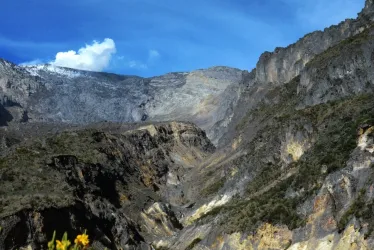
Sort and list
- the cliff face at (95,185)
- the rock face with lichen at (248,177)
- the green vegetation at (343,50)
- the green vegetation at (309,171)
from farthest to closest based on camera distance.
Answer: the green vegetation at (343,50) → the cliff face at (95,185) → the green vegetation at (309,171) → the rock face with lichen at (248,177)

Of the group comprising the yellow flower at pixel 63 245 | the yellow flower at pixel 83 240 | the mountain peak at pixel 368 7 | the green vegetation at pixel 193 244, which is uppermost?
the mountain peak at pixel 368 7

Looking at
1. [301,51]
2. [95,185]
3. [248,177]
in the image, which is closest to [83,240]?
[248,177]

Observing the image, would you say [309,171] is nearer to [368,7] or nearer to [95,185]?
[95,185]

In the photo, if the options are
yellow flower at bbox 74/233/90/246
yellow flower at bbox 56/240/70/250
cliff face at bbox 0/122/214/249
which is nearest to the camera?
yellow flower at bbox 74/233/90/246

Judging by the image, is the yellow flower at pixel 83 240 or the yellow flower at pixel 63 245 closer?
the yellow flower at pixel 83 240

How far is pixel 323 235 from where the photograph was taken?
52312 millimetres

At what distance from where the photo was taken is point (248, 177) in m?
99.8

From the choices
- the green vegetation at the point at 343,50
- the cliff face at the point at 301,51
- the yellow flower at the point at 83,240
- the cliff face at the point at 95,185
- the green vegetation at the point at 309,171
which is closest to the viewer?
the yellow flower at the point at 83,240

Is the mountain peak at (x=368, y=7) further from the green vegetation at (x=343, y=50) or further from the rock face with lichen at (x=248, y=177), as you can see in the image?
the green vegetation at (x=343, y=50)

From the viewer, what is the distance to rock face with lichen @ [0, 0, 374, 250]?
58000mm

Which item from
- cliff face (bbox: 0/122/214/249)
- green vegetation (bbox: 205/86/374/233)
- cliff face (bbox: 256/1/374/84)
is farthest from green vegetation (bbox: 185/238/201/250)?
cliff face (bbox: 256/1/374/84)

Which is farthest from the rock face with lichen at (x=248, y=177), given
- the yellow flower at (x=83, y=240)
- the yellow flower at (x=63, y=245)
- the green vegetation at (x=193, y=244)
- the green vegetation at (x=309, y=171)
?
the yellow flower at (x=83, y=240)

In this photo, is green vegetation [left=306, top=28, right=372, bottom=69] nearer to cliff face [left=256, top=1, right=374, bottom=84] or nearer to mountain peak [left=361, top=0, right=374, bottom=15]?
cliff face [left=256, top=1, right=374, bottom=84]

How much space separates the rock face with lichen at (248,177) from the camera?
58.0 m
